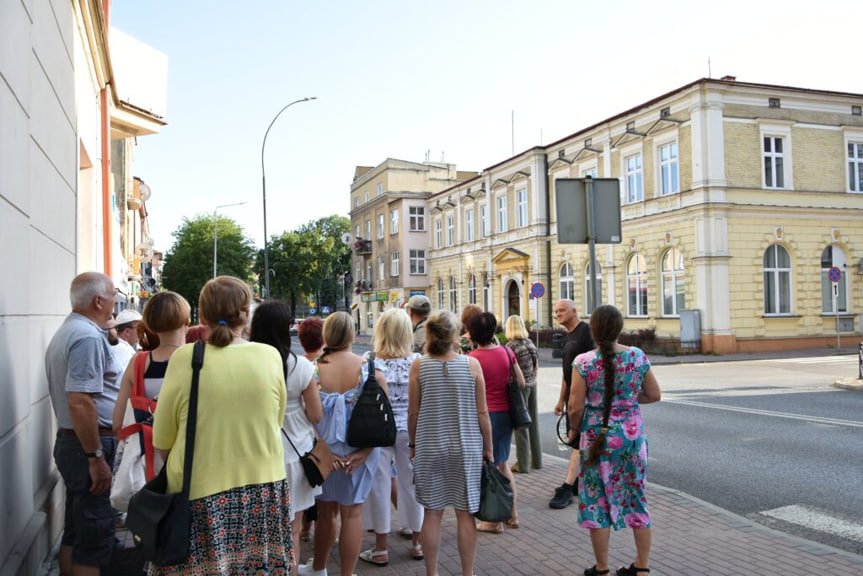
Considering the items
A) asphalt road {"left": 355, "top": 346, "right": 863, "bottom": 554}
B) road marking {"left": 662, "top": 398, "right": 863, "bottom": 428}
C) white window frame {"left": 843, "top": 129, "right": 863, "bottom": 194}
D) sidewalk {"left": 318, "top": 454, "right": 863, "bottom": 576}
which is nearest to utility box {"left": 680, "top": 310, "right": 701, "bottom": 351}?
asphalt road {"left": 355, "top": 346, "right": 863, "bottom": 554}

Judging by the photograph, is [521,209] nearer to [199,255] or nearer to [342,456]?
[199,255]

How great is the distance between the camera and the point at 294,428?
409 centimetres

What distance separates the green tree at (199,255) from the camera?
5697 cm

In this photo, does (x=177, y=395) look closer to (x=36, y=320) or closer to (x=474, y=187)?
(x=36, y=320)

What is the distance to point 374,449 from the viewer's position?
474 cm

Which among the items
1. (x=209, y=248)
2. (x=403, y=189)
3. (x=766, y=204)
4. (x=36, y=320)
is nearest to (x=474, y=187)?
(x=403, y=189)

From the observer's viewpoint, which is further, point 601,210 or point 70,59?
point 601,210

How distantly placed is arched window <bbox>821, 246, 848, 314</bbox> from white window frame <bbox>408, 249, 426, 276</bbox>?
3114 cm

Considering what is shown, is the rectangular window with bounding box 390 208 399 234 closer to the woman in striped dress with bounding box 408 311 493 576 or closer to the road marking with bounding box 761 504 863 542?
the road marking with bounding box 761 504 863 542

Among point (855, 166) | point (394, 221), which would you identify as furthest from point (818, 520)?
point (394, 221)

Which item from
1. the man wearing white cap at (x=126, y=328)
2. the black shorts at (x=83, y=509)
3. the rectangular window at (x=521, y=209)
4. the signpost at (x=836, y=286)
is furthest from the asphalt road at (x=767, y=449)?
the rectangular window at (x=521, y=209)

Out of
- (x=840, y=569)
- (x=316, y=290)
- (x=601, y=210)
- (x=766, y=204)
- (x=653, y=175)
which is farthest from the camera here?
(x=316, y=290)

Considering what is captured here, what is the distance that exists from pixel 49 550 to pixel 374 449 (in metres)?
2.38

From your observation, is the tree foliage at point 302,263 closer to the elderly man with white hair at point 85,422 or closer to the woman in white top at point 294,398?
the elderly man with white hair at point 85,422
